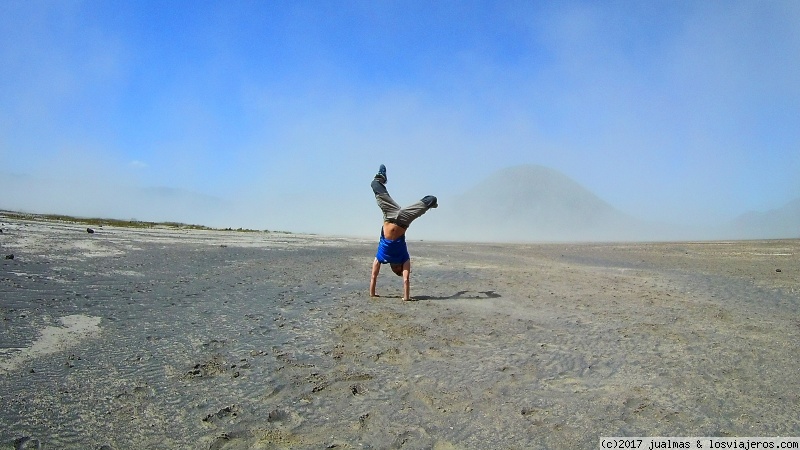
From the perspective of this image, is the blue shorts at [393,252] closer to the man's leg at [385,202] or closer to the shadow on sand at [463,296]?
the man's leg at [385,202]

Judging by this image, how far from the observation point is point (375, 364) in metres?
5.39

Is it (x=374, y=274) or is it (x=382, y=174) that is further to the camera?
(x=382, y=174)

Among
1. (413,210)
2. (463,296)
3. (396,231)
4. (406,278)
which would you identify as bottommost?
(463,296)

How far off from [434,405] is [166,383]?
A: 262 cm

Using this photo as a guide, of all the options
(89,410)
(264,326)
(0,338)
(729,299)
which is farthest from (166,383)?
(729,299)

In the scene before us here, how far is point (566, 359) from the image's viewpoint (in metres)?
5.71

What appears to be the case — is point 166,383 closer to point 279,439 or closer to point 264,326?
point 279,439

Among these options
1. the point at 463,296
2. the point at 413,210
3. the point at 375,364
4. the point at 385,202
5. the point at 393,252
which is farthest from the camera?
the point at 463,296

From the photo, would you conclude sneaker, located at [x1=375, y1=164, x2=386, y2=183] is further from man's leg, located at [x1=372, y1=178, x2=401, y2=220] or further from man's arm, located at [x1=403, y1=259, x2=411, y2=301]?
man's arm, located at [x1=403, y1=259, x2=411, y2=301]

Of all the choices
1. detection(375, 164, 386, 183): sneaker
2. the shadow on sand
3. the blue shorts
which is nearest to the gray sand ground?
the shadow on sand

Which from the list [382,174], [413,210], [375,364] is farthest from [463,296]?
[375,364]

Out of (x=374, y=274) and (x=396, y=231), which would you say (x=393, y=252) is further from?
(x=374, y=274)

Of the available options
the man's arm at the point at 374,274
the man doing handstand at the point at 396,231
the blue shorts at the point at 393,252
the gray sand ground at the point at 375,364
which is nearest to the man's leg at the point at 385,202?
the man doing handstand at the point at 396,231

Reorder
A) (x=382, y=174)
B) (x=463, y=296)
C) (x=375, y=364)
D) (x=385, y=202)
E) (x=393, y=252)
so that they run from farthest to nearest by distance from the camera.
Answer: (x=463, y=296), (x=382, y=174), (x=385, y=202), (x=393, y=252), (x=375, y=364)
